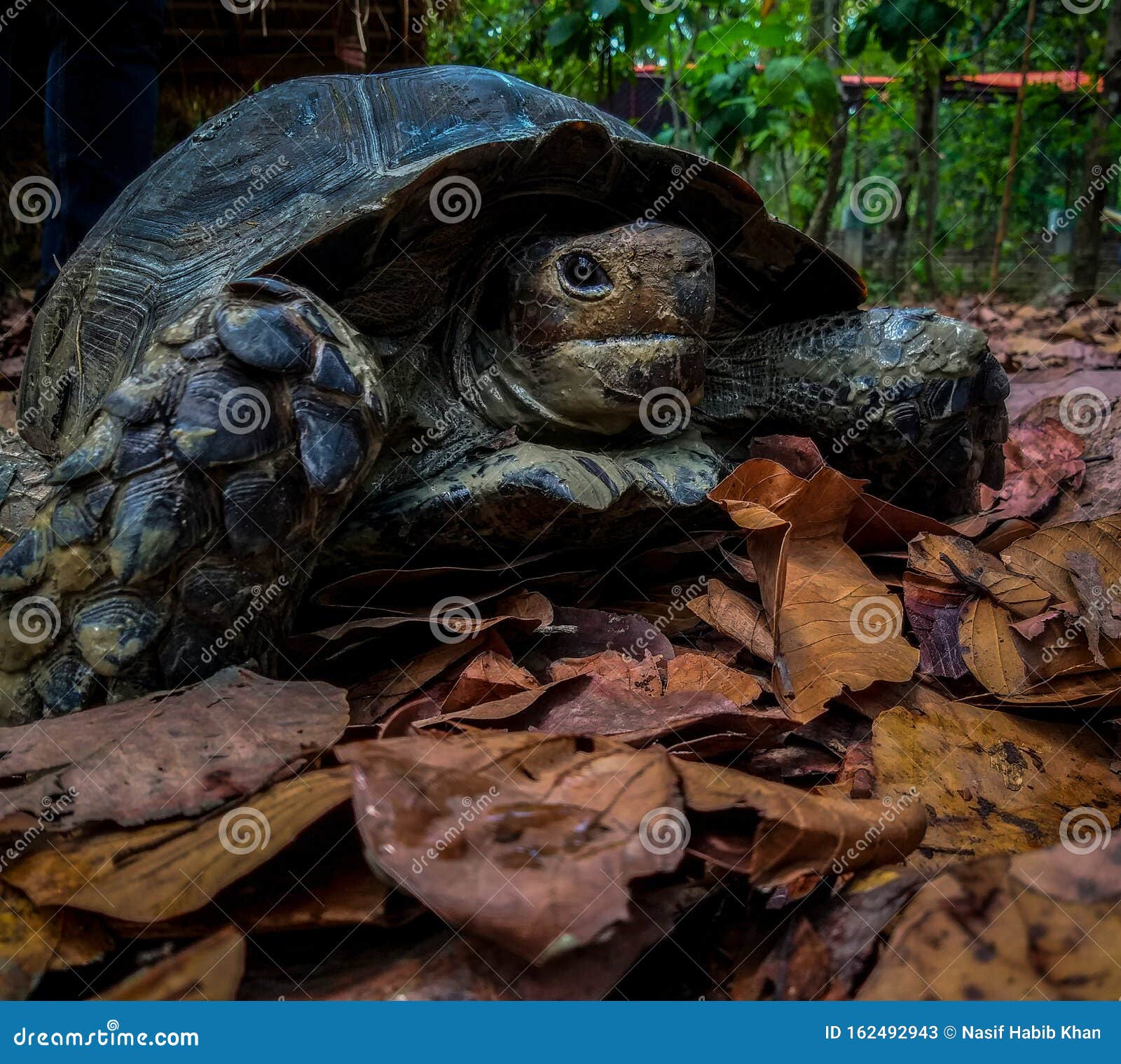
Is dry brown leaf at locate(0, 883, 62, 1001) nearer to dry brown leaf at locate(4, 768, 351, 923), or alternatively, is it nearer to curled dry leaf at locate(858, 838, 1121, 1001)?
dry brown leaf at locate(4, 768, 351, 923)

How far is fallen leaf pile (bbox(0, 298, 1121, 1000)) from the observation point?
87cm

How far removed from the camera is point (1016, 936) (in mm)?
827

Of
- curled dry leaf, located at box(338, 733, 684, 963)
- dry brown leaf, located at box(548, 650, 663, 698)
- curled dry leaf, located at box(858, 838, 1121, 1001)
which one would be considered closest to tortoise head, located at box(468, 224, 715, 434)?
dry brown leaf, located at box(548, 650, 663, 698)

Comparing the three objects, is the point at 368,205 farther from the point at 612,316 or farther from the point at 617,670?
the point at 617,670

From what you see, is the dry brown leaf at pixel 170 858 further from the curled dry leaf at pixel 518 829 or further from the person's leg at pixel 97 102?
the person's leg at pixel 97 102

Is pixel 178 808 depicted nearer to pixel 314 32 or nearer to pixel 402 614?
pixel 402 614

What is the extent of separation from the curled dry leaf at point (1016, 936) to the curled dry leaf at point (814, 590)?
0.55 meters

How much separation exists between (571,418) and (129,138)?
2.49 m

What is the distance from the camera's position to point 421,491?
1.87m

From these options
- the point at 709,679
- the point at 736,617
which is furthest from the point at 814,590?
the point at 709,679

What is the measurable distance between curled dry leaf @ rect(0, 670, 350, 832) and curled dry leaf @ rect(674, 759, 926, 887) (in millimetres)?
462

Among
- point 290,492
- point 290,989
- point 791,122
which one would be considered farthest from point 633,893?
point 791,122

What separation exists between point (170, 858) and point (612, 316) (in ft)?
4.47

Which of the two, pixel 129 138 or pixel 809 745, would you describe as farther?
pixel 129 138
